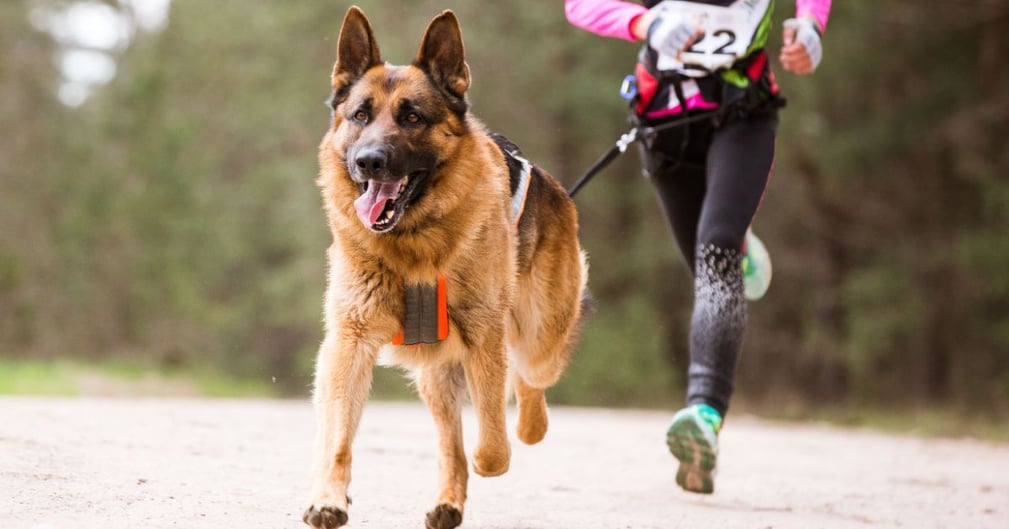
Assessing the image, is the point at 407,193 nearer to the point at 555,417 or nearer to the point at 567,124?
the point at 555,417

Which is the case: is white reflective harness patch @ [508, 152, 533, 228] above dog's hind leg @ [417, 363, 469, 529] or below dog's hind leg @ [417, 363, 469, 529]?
above

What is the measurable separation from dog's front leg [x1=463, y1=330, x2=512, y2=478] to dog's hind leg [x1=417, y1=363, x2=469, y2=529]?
0.31 feet

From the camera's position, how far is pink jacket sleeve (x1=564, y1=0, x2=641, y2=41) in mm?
5105

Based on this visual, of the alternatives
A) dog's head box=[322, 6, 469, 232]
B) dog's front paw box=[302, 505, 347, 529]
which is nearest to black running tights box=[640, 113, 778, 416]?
dog's head box=[322, 6, 469, 232]

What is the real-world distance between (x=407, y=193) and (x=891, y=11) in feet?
51.8

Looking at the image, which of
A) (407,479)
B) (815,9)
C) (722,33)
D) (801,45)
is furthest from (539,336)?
(815,9)

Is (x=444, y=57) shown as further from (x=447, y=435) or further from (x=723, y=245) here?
(x=723, y=245)

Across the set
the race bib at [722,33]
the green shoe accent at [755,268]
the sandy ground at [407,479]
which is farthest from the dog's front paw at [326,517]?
the green shoe accent at [755,268]

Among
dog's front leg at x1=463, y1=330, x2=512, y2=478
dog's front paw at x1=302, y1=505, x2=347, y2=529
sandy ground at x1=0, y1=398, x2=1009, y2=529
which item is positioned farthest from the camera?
sandy ground at x1=0, y1=398, x2=1009, y2=529

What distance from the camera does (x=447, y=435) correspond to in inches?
167

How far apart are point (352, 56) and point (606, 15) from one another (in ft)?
4.85

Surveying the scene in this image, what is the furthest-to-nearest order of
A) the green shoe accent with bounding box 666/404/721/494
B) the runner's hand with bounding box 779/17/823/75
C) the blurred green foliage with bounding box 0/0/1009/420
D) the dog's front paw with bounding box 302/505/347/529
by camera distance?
the blurred green foliage with bounding box 0/0/1009/420
the runner's hand with bounding box 779/17/823/75
the green shoe accent with bounding box 666/404/721/494
the dog's front paw with bounding box 302/505/347/529

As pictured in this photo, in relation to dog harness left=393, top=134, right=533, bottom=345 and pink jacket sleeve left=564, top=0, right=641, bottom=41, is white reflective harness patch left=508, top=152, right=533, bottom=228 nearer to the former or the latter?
dog harness left=393, top=134, right=533, bottom=345

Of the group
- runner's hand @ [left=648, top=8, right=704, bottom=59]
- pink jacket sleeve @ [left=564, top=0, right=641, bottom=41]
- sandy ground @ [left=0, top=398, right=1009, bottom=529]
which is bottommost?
sandy ground @ [left=0, top=398, right=1009, bottom=529]
